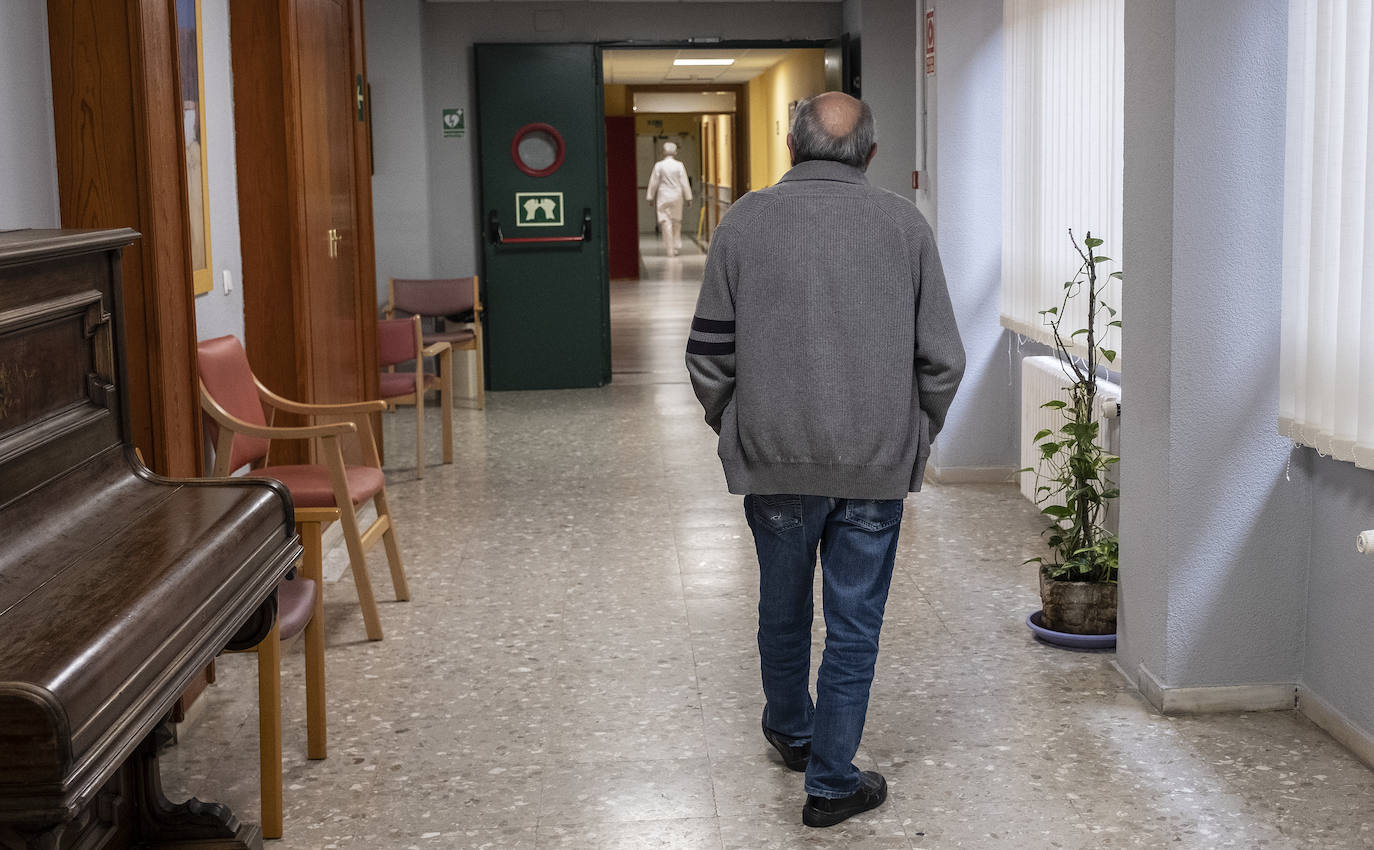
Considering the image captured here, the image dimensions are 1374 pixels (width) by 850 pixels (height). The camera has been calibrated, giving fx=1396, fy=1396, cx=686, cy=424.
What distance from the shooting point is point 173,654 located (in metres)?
2.17

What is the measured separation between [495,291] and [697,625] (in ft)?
18.2

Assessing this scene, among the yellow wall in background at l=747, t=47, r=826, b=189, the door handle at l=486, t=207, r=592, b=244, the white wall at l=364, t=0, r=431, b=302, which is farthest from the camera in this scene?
the yellow wall in background at l=747, t=47, r=826, b=189

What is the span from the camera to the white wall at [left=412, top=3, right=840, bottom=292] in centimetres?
941

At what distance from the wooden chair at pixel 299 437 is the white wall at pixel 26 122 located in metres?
0.89

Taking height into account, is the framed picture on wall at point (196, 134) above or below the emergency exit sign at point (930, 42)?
below

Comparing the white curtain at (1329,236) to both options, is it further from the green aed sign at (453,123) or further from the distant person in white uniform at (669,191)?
the distant person in white uniform at (669,191)

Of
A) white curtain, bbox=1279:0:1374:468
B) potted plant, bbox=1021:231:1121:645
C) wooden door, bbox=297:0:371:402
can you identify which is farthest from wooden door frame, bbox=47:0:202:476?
white curtain, bbox=1279:0:1374:468

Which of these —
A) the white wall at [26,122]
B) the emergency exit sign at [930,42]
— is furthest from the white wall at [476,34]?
the white wall at [26,122]

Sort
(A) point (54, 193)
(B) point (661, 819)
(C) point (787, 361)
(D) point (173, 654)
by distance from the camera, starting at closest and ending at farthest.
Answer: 1. (D) point (173, 654)
2. (C) point (787, 361)
3. (B) point (661, 819)
4. (A) point (54, 193)

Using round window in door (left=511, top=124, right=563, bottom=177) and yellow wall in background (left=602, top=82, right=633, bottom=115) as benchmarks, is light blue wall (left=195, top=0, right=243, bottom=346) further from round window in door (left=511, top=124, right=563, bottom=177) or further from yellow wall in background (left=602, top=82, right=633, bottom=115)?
yellow wall in background (left=602, top=82, right=633, bottom=115)

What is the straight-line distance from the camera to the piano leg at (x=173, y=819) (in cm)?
291

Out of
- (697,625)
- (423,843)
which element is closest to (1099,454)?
(697,625)

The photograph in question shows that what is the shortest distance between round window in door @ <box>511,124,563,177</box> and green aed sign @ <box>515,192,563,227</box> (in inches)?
5.9

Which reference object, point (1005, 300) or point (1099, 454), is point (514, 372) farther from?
point (1099, 454)
